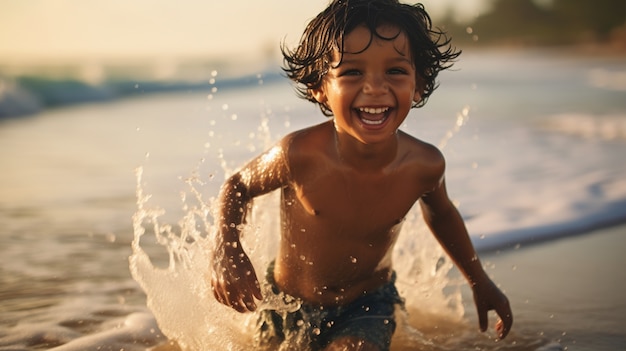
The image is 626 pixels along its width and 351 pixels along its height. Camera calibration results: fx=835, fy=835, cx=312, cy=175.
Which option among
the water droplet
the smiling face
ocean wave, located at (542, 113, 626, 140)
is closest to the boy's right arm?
the smiling face

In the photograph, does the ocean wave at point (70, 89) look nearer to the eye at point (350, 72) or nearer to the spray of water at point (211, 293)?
the spray of water at point (211, 293)

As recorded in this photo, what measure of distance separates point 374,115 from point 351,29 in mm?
272

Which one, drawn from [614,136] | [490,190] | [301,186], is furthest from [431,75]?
[614,136]

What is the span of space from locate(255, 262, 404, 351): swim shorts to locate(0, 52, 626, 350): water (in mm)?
154

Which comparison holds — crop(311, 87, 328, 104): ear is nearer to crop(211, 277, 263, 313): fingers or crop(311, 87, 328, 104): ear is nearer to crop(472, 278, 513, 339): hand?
crop(211, 277, 263, 313): fingers

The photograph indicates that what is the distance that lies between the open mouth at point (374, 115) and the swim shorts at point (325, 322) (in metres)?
0.71

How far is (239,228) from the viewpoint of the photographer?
2.73 meters

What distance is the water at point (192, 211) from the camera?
3271 millimetres

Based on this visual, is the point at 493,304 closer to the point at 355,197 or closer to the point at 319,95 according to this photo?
the point at 355,197

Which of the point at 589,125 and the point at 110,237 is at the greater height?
the point at 110,237

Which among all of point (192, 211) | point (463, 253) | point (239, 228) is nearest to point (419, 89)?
point (463, 253)

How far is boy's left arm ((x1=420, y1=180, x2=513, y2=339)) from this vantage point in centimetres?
295

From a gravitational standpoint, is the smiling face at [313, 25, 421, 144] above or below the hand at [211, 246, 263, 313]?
above

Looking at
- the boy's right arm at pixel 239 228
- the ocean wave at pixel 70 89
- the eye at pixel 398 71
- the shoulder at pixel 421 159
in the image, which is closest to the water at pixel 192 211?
the boy's right arm at pixel 239 228
